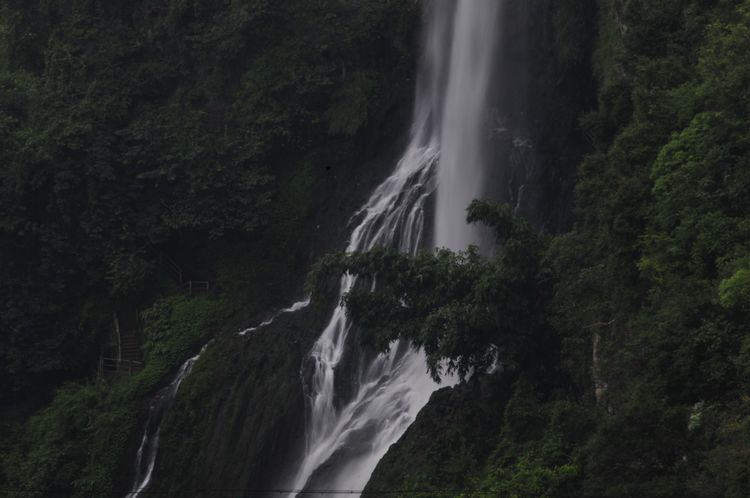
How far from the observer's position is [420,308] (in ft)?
77.4

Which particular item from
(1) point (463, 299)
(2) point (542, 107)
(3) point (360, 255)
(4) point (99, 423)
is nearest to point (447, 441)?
(1) point (463, 299)

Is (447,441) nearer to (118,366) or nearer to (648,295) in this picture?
(648,295)

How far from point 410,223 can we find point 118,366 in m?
8.71

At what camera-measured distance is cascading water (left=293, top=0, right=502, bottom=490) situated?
2559cm

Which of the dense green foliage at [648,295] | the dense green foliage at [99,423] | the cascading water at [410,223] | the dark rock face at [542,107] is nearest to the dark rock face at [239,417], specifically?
the cascading water at [410,223]

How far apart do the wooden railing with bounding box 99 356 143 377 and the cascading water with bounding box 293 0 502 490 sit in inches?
244

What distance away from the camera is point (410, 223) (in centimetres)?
2953

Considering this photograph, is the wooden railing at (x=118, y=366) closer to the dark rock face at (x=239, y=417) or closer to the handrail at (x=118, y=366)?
the handrail at (x=118, y=366)

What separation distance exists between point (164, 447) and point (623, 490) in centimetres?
1456

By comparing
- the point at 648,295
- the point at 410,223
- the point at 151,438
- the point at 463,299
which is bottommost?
the point at 648,295

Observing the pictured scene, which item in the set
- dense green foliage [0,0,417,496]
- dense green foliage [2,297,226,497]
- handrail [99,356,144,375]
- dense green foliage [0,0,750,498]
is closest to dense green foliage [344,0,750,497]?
dense green foliage [0,0,750,498]

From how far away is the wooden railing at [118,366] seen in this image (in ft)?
106

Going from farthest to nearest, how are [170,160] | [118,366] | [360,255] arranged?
[170,160] < [118,366] < [360,255]

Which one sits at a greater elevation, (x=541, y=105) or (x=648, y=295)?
(x=541, y=105)
